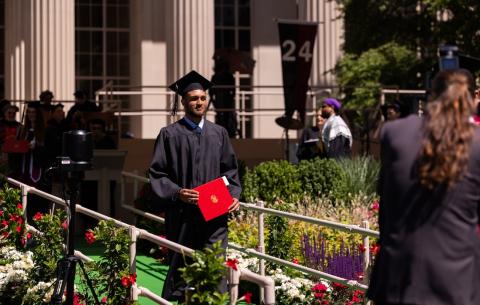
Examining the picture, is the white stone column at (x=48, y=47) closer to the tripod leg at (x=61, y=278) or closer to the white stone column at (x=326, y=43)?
the white stone column at (x=326, y=43)

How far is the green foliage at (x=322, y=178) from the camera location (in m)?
16.4

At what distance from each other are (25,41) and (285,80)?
7762 millimetres

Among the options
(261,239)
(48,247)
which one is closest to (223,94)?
(261,239)

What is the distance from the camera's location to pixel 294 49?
19.3m

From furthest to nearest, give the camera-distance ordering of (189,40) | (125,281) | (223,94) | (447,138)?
1. (189,40)
2. (223,94)
3. (125,281)
4. (447,138)

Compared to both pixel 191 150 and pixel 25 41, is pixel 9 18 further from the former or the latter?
pixel 191 150

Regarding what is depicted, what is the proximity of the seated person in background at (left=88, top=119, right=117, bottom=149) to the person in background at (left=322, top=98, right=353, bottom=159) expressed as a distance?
3.61 m

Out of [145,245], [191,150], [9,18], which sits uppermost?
[9,18]

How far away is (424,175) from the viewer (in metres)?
5.37

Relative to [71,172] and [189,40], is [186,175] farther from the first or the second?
[189,40]

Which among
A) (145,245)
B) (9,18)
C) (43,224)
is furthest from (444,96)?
(9,18)

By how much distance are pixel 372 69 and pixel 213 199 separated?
1912cm

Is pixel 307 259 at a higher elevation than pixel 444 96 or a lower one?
lower

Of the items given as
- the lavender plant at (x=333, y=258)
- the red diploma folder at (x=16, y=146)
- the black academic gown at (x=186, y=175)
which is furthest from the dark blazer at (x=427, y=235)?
the red diploma folder at (x=16, y=146)
